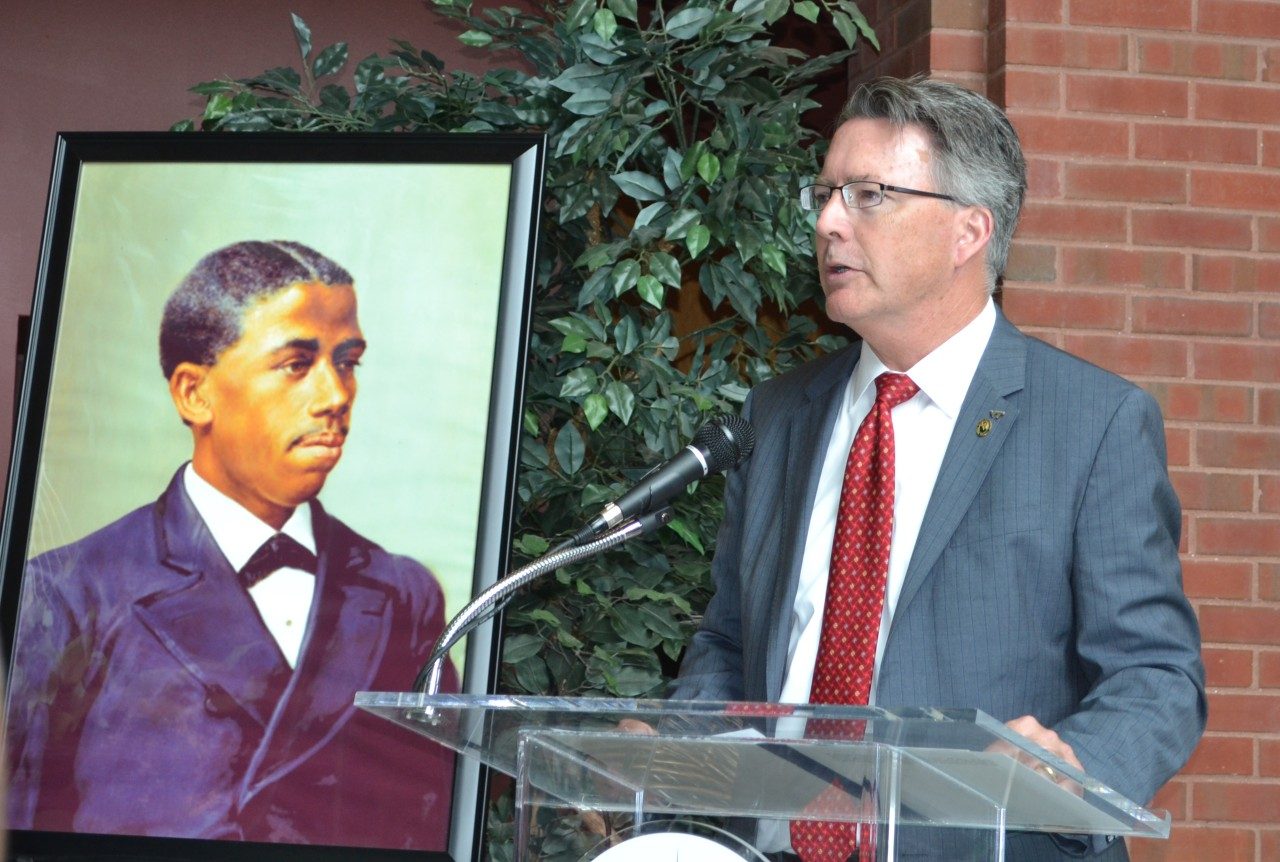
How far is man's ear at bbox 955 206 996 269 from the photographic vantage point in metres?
2.07

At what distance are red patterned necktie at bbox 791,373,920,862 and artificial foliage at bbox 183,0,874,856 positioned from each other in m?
0.78

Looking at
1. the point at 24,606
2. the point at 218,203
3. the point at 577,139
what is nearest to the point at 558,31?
the point at 577,139

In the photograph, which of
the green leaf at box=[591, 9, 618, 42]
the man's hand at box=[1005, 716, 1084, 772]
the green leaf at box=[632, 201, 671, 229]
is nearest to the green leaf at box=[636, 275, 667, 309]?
the green leaf at box=[632, 201, 671, 229]

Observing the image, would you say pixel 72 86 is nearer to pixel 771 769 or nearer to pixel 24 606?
pixel 24 606

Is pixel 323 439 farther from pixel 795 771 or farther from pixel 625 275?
pixel 795 771

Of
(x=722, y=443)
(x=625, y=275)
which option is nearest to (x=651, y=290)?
(x=625, y=275)

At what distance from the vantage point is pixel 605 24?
2779 mm

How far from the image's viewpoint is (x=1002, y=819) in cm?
119

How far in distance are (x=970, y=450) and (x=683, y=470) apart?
0.48m

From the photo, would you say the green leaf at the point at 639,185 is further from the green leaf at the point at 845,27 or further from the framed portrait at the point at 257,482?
the green leaf at the point at 845,27

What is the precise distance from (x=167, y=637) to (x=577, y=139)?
46.4 inches

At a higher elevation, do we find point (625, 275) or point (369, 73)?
point (369, 73)

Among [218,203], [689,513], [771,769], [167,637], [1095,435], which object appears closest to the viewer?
[771,769]

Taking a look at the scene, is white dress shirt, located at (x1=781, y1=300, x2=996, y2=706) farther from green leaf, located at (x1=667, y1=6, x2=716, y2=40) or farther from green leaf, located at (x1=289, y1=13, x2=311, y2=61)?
green leaf, located at (x1=289, y1=13, x2=311, y2=61)
